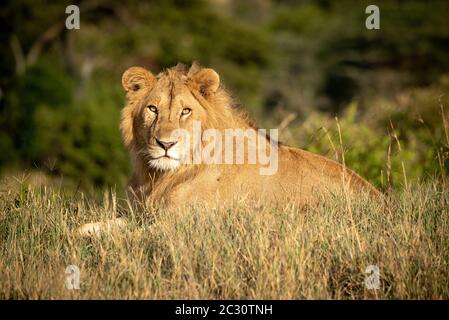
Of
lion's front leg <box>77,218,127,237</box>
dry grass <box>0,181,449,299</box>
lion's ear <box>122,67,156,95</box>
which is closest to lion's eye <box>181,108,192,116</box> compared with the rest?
lion's ear <box>122,67,156,95</box>

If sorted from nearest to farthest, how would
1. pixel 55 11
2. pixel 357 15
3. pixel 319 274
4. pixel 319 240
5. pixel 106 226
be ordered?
pixel 319 274 < pixel 319 240 < pixel 106 226 < pixel 55 11 < pixel 357 15

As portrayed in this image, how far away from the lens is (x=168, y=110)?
250 inches

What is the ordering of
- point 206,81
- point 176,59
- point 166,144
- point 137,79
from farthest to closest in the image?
point 176,59 < point 137,79 < point 206,81 < point 166,144

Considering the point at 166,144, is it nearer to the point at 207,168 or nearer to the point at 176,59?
the point at 207,168

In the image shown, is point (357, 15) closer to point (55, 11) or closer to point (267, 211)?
point (55, 11)

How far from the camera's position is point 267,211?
5.46 m

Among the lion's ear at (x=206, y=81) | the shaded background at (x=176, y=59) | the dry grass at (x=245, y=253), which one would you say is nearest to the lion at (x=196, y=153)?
the lion's ear at (x=206, y=81)

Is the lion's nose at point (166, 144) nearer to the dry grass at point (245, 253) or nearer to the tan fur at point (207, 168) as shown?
the tan fur at point (207, 168)

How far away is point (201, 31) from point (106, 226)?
26269 mm

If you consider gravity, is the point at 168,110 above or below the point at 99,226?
above

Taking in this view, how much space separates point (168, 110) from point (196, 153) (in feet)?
1.28

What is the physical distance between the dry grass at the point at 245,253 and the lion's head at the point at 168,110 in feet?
2.01

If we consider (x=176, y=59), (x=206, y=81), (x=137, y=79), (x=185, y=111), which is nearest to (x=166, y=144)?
(x=185, y=111)
